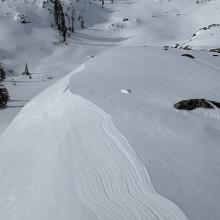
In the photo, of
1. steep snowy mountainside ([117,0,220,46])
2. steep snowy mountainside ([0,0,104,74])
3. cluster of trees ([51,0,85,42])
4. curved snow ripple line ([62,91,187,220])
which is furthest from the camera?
steep snowy mountainside ([117,0,220,46])

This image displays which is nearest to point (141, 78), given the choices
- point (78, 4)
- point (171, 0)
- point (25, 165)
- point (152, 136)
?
point (152, 136)

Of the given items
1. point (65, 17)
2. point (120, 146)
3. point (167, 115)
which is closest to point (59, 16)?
point (65, 17)

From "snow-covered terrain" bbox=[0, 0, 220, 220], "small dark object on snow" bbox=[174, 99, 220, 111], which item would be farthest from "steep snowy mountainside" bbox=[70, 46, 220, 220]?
"small dark object on snow" bbox=[174, 99, 220, 111]

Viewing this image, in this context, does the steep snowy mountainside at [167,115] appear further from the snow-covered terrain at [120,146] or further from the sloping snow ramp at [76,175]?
the sloping snow ramp at [76,175]

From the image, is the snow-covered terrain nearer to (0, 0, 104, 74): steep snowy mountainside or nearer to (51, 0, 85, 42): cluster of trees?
(0, 0, 104, 74): steep snowy mountainside

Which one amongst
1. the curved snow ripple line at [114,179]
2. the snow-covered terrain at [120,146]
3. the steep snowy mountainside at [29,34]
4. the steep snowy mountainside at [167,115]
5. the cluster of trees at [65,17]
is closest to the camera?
the curved snow ripple line at [114,179]

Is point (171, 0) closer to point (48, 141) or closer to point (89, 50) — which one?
point (89, 50)

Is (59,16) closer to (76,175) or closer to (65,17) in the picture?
(65,17)

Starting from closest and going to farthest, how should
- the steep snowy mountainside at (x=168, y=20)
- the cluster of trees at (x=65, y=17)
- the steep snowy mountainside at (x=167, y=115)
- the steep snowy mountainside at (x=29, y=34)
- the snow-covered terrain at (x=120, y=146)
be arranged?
the snow-covered terrain at (x=120, y=146) → the steep snowy mountainside at (x=167, y=115) → the steep snowy mountainside at (x=29, y=34) → the cluster of trees at (x=65, y=17) → the steep snowy mountainside at (x=168, y=20)

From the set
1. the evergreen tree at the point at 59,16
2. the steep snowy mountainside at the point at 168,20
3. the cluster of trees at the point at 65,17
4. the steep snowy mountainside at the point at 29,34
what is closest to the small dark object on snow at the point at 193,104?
the steep snowy mountainside at the point at 29,34
